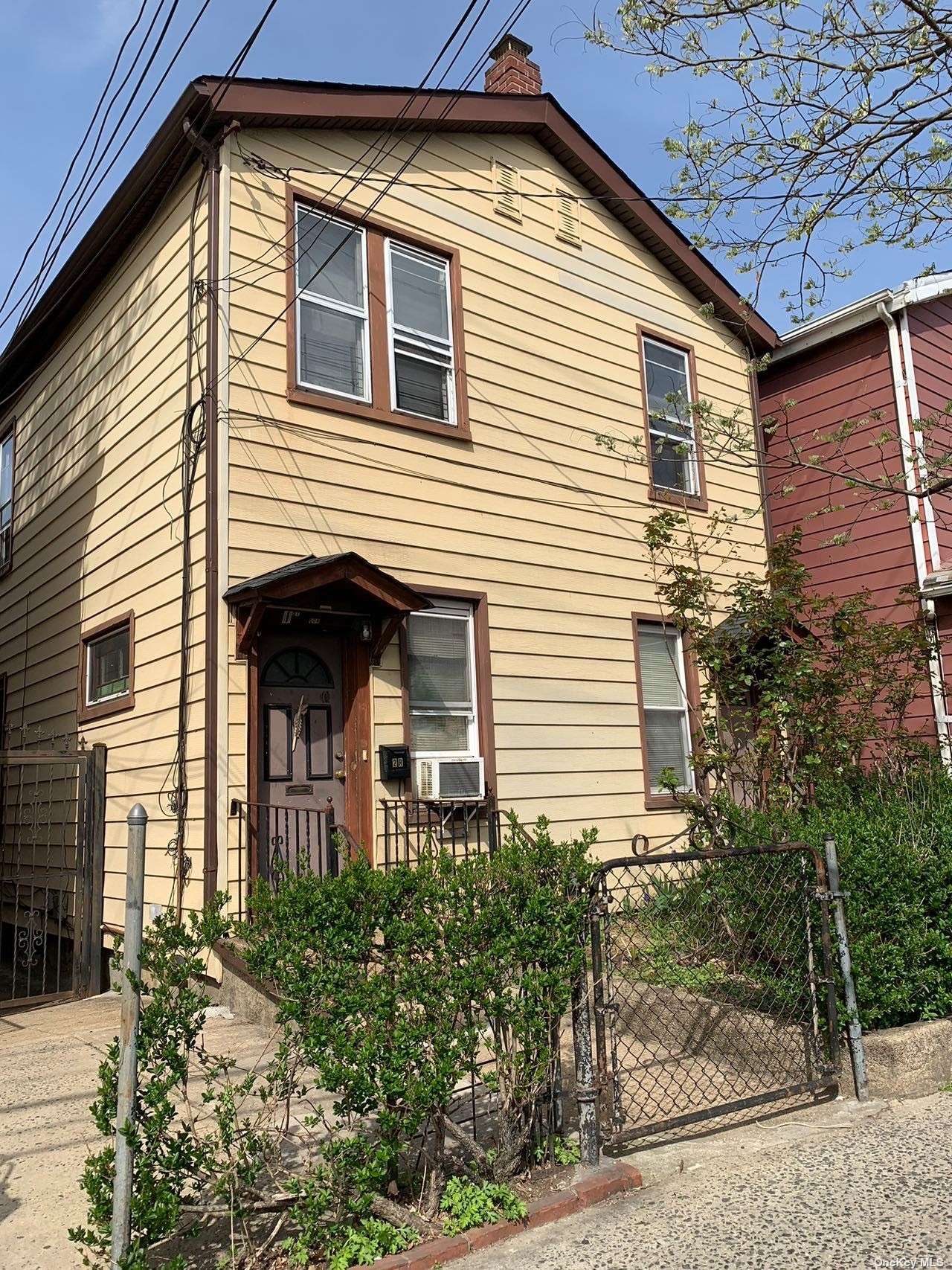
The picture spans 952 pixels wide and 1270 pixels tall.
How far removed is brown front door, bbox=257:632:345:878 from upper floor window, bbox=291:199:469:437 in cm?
203

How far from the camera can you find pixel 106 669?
28.6ft

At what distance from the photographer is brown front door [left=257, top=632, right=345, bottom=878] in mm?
7008

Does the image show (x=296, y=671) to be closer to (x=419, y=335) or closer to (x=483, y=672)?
(x=483, y=672)

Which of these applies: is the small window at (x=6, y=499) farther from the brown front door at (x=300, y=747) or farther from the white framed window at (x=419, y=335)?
the brown front door at (x=300, y=747)

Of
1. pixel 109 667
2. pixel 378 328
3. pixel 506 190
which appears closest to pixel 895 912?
pixel 378 328

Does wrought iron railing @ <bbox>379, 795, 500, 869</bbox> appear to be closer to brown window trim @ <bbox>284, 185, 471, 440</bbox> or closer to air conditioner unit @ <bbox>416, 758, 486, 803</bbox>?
air conditioner unit @ <bbox>416, 758, 486, 803</bbox>

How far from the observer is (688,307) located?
11.7m

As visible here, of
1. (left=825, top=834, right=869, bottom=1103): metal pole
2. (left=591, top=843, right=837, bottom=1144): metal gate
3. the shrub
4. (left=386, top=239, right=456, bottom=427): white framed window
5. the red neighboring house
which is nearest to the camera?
the shrub

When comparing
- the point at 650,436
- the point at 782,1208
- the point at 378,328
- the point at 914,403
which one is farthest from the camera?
the point at 914,403

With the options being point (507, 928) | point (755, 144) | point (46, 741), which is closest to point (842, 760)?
point (755, 144)

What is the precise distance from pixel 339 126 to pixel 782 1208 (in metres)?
8.21

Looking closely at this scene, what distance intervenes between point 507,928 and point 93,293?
27.8 feet

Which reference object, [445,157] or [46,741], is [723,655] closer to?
[445,157]

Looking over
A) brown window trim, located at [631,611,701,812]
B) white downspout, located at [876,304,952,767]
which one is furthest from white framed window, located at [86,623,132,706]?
white downspout, located at [876,304,952,767]
